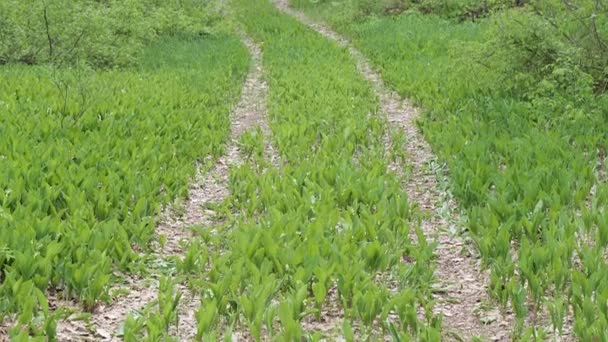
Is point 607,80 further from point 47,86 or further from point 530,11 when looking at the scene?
point 47,86

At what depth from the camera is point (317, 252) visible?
16.0ft

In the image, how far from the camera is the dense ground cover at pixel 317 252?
4.17 metres

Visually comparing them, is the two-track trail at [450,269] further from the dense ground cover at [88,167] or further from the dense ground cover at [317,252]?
the dense ground cover at [88,167]

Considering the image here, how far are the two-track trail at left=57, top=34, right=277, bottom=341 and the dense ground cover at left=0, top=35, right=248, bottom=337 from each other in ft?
0.49

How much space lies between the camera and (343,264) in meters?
4.70

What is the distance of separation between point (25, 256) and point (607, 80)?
9.33 metres

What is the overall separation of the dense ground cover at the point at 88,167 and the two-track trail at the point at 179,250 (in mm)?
148

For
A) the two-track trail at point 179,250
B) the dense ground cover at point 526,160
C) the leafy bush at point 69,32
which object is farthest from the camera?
the leafy bush at point 69,32

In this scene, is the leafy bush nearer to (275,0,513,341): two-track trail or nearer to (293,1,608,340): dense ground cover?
(293,1,608,340): dense ground cover

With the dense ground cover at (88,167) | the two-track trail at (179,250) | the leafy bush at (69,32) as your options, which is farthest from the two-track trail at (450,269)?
the leafy bush at (69,32)

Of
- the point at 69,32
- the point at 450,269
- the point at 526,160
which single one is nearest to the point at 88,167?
the point at 450,269

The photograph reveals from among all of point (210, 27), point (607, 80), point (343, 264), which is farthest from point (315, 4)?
point (343, 264)

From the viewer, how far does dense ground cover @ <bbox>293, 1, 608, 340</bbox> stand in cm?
446

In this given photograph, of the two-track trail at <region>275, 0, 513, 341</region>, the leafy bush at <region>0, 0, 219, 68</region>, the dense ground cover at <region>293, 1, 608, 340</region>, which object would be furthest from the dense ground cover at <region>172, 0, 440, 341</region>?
the leafy bush at <region>0, 0, 219, 68</region>
